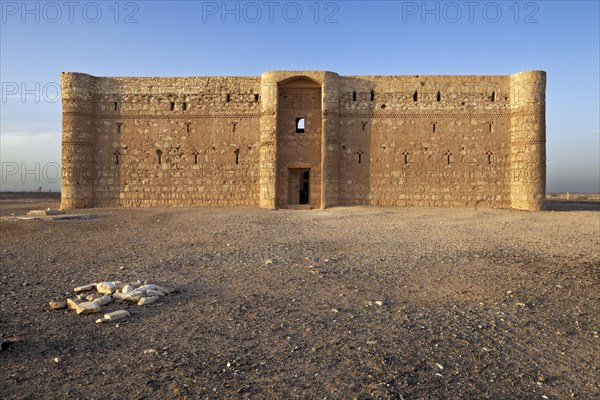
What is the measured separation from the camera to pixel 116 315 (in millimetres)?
4949

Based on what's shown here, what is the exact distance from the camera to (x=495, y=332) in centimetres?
472

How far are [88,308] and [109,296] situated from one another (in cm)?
46

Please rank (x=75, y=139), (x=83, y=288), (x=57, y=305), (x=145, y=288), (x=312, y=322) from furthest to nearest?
(x=75, y=139) → (x=83, y=288) → (x=145, y=288) → (x=57, y=305) → (x=312, y=322)

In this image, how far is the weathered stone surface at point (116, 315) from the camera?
4883 mm

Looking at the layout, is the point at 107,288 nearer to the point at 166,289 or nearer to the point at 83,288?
the point at 83,288

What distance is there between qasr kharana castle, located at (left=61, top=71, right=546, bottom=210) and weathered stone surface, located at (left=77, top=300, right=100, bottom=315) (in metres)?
14.1

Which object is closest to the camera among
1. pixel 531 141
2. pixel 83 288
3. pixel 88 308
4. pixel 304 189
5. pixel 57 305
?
pixel 88 308

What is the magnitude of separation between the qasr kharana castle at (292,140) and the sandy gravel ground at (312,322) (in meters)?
9.70

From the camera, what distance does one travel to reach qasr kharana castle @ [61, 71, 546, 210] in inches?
762

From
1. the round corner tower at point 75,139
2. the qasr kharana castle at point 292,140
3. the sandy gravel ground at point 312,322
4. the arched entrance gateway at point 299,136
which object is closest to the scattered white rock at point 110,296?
the sandy gravel ground at point 312,322

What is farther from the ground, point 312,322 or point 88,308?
point 88,308

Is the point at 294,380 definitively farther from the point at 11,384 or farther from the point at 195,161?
the point at 195,161

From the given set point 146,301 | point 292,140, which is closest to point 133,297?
point 146,301

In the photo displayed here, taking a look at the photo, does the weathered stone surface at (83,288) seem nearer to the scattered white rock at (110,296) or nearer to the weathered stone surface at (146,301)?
the scattered white rock at (110,296)
